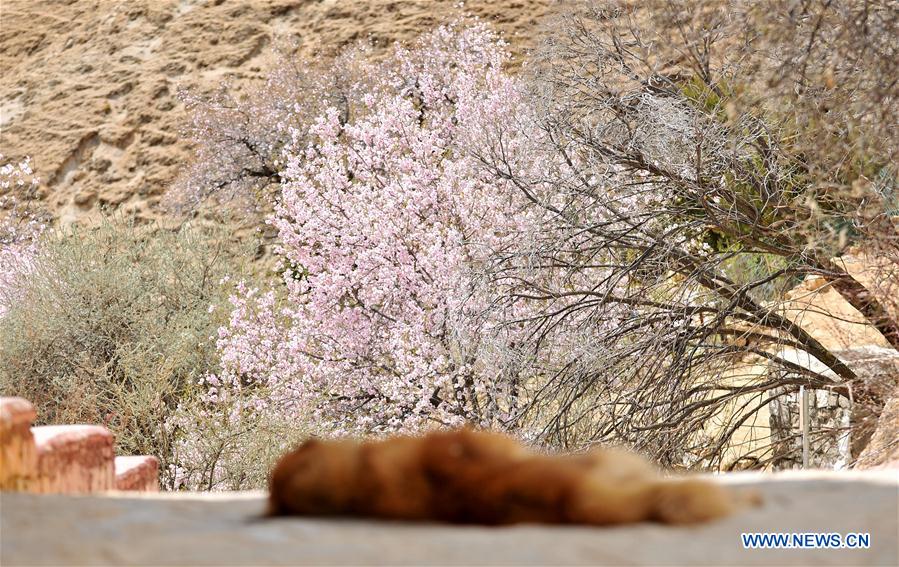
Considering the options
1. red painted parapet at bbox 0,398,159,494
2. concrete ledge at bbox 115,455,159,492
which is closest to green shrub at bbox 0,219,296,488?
concrete ledge at bbox 115,455,159,492

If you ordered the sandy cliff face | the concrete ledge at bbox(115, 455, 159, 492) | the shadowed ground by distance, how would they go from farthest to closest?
1. the sandy cliff face
2. the concrete ledge at bbox(115, 455, 159, 492)
3. the shadowed ground

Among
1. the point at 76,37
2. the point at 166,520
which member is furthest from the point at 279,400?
the point at 76,37

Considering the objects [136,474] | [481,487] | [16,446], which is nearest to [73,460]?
[16,446]

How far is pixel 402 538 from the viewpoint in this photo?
1989 millimetres

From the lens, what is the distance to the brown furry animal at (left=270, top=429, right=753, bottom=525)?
85.1 inches

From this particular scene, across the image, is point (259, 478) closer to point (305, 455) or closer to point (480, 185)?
point (480, 185)

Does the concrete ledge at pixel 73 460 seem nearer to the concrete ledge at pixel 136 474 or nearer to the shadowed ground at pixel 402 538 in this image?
the concrete ledge at pixel 136 474

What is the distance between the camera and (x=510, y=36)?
1565cm

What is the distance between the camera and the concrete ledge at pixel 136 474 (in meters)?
3.64

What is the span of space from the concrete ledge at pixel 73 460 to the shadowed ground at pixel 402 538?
0.73 metres

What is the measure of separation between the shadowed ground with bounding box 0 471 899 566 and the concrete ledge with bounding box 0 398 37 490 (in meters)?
0.50

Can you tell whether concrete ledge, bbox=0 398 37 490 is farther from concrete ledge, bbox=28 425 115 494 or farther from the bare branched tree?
the bare branched tree

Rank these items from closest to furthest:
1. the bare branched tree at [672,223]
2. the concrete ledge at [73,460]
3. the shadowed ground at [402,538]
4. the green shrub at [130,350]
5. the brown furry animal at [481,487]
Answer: the shadowed ground at [402,538], the brown furry animal at [481,487], the concrete ledge at [73,460], the bare branched tree at [672,223], the green shrub at [130,350]

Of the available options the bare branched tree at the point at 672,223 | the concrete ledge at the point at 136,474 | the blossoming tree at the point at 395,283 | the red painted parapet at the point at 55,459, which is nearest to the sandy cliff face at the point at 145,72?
the blossoming tree at the point at 395,283
